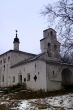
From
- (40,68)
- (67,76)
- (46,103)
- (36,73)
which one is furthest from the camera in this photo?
(67,76)

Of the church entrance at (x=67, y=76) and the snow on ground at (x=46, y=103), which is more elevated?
the church entrance at (x=67, y=76)

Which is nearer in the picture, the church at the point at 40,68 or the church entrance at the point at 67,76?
the church at the point at 40,68

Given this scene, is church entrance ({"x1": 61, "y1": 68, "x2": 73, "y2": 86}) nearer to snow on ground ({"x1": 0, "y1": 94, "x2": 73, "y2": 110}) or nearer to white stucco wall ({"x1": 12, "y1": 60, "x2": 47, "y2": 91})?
white stucco wall ({"x1": 12, "y1": 60, "x2": 47, "y2": 91})

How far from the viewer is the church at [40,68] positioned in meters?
33.7

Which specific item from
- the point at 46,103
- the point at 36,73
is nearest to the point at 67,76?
the point at 36,73

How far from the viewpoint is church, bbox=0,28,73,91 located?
33656 mm

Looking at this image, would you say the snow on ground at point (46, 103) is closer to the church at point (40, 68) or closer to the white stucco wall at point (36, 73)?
the church at point (40, 68)

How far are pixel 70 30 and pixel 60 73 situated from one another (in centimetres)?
1304

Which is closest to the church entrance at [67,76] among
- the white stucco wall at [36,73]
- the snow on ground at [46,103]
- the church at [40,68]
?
the church at [40,68]

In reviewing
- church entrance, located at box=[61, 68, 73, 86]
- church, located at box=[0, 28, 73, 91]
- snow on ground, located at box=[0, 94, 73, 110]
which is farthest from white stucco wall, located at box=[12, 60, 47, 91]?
snow on ground, located at box=[0, 94, 73, 110]

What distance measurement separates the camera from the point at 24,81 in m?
38.4

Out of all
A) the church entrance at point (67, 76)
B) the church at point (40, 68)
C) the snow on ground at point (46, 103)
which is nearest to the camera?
the snow on ground at point (46, 103)

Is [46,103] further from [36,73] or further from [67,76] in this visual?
[67,76]

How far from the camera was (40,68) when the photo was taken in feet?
113
